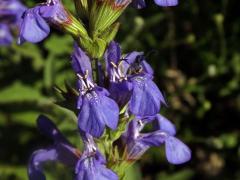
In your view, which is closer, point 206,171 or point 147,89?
point 147,89

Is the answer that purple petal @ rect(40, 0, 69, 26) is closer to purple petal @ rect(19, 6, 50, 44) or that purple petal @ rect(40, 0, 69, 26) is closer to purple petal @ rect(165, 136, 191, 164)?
purple petal @ rect(19, 6, 50, 44)

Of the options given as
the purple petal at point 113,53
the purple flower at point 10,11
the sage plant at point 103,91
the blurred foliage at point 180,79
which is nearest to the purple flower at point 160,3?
the sage plant at point 103,91

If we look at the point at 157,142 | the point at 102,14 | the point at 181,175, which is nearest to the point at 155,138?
the point at 157,142

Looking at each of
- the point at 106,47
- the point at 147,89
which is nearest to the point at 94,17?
the point at 106,47

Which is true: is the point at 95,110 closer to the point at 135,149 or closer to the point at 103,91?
the point at 103,91

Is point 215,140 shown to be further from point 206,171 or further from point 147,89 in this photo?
point 147,89

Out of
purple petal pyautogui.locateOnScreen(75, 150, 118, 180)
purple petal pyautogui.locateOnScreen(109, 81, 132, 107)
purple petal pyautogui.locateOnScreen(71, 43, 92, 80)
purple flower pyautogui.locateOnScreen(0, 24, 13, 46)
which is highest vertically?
purple petal pyautogui.locateOnScreen(71, 43, 92, 80)

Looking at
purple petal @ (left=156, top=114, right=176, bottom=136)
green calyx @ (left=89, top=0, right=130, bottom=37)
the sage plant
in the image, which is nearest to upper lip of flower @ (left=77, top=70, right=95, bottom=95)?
the sage plant
